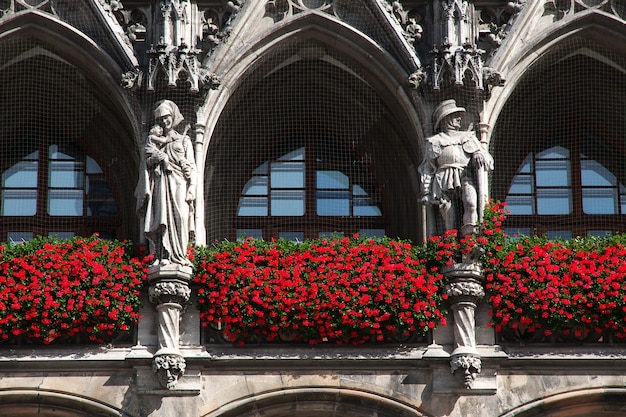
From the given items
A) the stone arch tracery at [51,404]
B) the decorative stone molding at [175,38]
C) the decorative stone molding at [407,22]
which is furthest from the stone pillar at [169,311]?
the decorative stone molding at [407,22]

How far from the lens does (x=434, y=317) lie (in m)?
21.3

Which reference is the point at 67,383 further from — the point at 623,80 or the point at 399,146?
the point at 623,80

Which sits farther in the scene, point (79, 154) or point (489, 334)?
point (79, 154)

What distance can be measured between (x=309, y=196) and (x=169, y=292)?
2.95m

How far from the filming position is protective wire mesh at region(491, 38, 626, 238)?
23328 mm

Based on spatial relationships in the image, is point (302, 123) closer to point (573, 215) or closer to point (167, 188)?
point (167, 188)

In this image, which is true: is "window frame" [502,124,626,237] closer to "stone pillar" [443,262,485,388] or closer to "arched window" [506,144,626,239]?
"arched window" [506,144,626,239]

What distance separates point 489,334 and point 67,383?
5170 millimetres

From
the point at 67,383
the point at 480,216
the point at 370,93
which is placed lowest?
the point at 67,383

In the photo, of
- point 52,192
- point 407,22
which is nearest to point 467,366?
point 407,22

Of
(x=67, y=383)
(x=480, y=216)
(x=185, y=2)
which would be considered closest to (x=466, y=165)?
(x=480, y=216)

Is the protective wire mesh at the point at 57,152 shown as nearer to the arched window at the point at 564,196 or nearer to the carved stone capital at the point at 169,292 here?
the carved stone capital at the point at 169,292

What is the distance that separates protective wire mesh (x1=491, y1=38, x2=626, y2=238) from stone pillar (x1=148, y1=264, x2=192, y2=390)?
471 cm

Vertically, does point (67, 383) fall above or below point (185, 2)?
below
